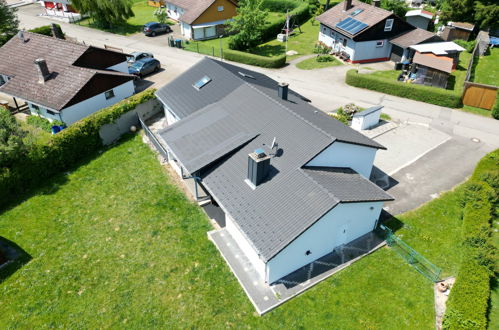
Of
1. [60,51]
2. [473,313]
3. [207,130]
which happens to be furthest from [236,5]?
[473,313]

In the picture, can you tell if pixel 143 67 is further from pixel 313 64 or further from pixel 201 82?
pixel 313 64

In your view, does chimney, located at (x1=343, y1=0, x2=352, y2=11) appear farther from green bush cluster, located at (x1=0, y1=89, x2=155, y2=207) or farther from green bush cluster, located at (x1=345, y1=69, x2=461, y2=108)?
green bush cluster, located at (x1=0, y1=89, x2=155, y2=207)

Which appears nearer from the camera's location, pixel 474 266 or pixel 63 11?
pixel 474 266

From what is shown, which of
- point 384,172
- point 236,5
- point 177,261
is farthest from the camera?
point 236,5

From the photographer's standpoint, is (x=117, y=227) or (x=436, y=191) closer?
(x=117, y=227)

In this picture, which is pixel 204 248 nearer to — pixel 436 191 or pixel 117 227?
pixel 117 227

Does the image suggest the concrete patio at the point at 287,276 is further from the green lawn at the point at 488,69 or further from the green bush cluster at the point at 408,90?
the green lawn at the point at 488,69

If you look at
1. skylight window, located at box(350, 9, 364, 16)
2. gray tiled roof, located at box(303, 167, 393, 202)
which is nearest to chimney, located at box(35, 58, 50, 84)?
gray tiled roof, located at box(303, 167, 393, 202)

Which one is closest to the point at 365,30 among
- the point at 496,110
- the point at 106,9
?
the point at 496,110
